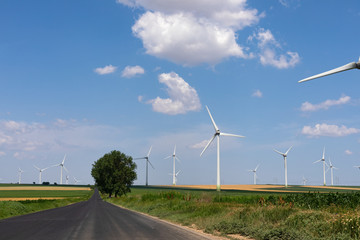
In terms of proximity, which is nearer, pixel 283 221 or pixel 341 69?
pixel 283 221

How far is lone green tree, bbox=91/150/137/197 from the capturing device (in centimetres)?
10062

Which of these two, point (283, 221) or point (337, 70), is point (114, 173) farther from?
point (283, 221)

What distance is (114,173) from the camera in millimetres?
99625

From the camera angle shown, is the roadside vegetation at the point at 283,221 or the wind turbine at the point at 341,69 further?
the wind turbine at the point at 341,69

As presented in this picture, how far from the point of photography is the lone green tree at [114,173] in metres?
101

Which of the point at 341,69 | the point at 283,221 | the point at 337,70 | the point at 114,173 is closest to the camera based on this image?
the point at 283,221

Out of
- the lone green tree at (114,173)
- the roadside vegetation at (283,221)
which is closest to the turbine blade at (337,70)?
the roadside vegetation at (283,221)

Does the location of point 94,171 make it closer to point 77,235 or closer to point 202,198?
point 202,198

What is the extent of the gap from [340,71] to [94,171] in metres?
85.7

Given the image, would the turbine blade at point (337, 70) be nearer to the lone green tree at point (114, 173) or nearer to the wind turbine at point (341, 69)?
the wind turbine at point (341, 69)

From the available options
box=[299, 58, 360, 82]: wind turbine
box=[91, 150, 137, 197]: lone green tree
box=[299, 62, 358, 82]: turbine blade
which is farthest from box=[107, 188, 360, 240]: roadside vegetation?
box=[91, 150, 137, 197]: lone green tree

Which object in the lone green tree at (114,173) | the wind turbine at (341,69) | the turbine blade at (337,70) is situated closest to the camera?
the wind turbine at (341,69)

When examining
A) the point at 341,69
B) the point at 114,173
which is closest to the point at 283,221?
the point at 341,69

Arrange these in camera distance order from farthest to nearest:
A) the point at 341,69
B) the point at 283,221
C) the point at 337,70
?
the point at 337,70
the point at 341,69
the point at 283,221
